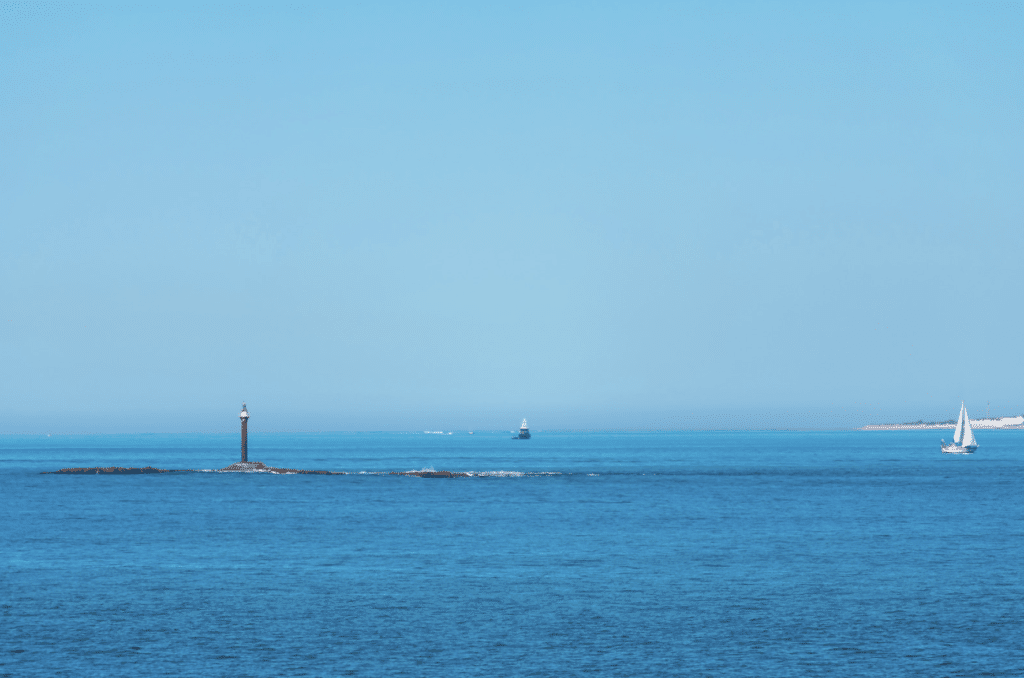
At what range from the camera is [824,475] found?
142 m

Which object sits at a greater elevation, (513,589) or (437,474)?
(437,474)

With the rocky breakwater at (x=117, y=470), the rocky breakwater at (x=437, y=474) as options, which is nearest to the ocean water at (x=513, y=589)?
the rocky breakwater at (x=437, y=474)

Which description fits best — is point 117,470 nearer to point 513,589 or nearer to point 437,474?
point 437,474

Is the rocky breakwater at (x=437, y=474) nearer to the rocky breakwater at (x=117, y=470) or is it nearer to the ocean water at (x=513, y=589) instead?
the rocky breakwater at (x=117, y=470)

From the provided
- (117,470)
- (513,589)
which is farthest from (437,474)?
(513,589)

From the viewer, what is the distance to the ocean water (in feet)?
108

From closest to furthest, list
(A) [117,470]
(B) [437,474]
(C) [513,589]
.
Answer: (C) [513,589] → (B) [437,474] → (A) [117,470]

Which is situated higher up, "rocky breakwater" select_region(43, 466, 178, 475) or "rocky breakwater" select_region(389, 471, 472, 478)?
"rocky breakwater" select_region(43, 466, 178, 475)

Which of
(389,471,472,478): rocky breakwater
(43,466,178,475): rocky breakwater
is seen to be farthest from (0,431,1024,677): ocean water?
(43,466,178,475): rocky breakwater

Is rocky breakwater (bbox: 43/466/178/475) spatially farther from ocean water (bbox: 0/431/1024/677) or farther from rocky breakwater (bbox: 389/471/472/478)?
ocean water (bbox: 0/431/1024/677)

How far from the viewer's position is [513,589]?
4488 centimetres

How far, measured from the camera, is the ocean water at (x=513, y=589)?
33031mm

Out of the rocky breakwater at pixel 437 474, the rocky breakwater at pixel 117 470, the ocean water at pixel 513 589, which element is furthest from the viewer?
the rocky breakwater at pixel 117 470

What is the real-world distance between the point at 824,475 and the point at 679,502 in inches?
2186
